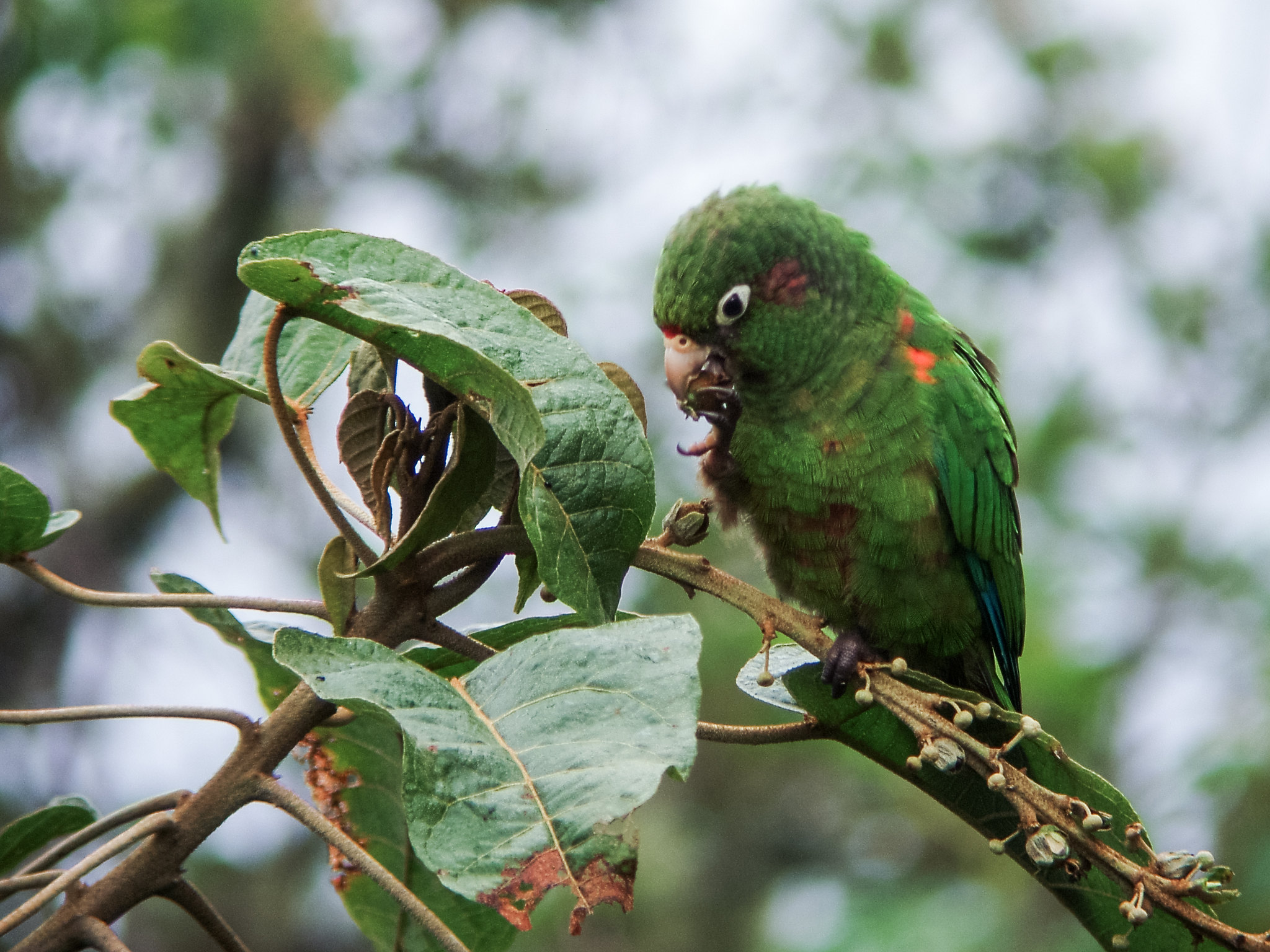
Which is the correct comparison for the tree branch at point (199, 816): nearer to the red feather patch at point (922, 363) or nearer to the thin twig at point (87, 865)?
the thin twig at point (87, 865)

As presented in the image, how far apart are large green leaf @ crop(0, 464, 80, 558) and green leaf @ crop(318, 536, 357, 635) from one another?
1.17 ft

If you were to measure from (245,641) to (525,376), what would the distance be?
0.57 metres

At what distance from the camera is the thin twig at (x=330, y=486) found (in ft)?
3.50

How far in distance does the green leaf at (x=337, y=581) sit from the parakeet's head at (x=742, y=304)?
3.51 ft


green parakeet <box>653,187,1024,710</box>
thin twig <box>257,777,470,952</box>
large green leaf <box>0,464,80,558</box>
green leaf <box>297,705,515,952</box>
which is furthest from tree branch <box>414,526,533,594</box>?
green parakeet <box>653,187,1024,710</box>

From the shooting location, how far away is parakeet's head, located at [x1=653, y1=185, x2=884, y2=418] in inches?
78.8

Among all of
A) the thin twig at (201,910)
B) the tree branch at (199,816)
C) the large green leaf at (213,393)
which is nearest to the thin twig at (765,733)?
the tree branch at (199,816)

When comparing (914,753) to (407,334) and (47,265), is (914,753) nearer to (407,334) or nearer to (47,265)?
(407,334)

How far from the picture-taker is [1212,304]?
22.4 ft

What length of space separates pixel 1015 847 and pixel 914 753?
0.47 feet

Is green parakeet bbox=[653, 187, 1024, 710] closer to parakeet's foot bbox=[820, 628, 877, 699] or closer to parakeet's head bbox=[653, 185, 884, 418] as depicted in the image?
parakeet's head bbox=[653, 185, 884, 418]

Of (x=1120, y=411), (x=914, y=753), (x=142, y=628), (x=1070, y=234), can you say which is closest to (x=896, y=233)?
(x=1070, y=234)

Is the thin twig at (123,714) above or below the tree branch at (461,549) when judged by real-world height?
below

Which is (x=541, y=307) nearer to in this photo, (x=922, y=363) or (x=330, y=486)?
(x=330, y=486)
